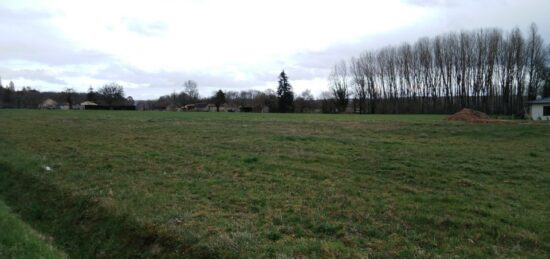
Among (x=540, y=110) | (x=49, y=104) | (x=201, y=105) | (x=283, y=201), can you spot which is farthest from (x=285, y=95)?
(x=283, y=201)

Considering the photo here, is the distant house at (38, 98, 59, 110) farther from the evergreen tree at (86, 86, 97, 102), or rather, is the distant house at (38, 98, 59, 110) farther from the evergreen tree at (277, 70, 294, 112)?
the evergreen tree at (277, 70, 294, 112)

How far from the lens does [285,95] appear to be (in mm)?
112812

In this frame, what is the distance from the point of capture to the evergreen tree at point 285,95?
112 m

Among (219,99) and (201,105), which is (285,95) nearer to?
(219,99)

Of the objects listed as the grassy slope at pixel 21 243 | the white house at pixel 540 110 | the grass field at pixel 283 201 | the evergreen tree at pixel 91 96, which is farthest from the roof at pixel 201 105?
the grassy slope at pixel 21 243

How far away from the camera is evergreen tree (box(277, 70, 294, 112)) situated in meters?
112

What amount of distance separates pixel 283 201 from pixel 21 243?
16.5 feet

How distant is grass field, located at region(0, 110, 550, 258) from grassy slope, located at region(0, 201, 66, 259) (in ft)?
1.48

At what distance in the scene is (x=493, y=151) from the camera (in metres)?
17.0

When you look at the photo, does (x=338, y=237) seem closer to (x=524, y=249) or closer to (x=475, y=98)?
(x=524, y=249)

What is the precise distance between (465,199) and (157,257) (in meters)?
6.92

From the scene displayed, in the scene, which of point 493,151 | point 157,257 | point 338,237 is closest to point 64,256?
point 157,257

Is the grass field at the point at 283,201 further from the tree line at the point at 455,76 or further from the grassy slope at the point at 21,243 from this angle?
the tree line at the point at 455,76

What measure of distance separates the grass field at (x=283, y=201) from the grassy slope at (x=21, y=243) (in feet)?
1.48
